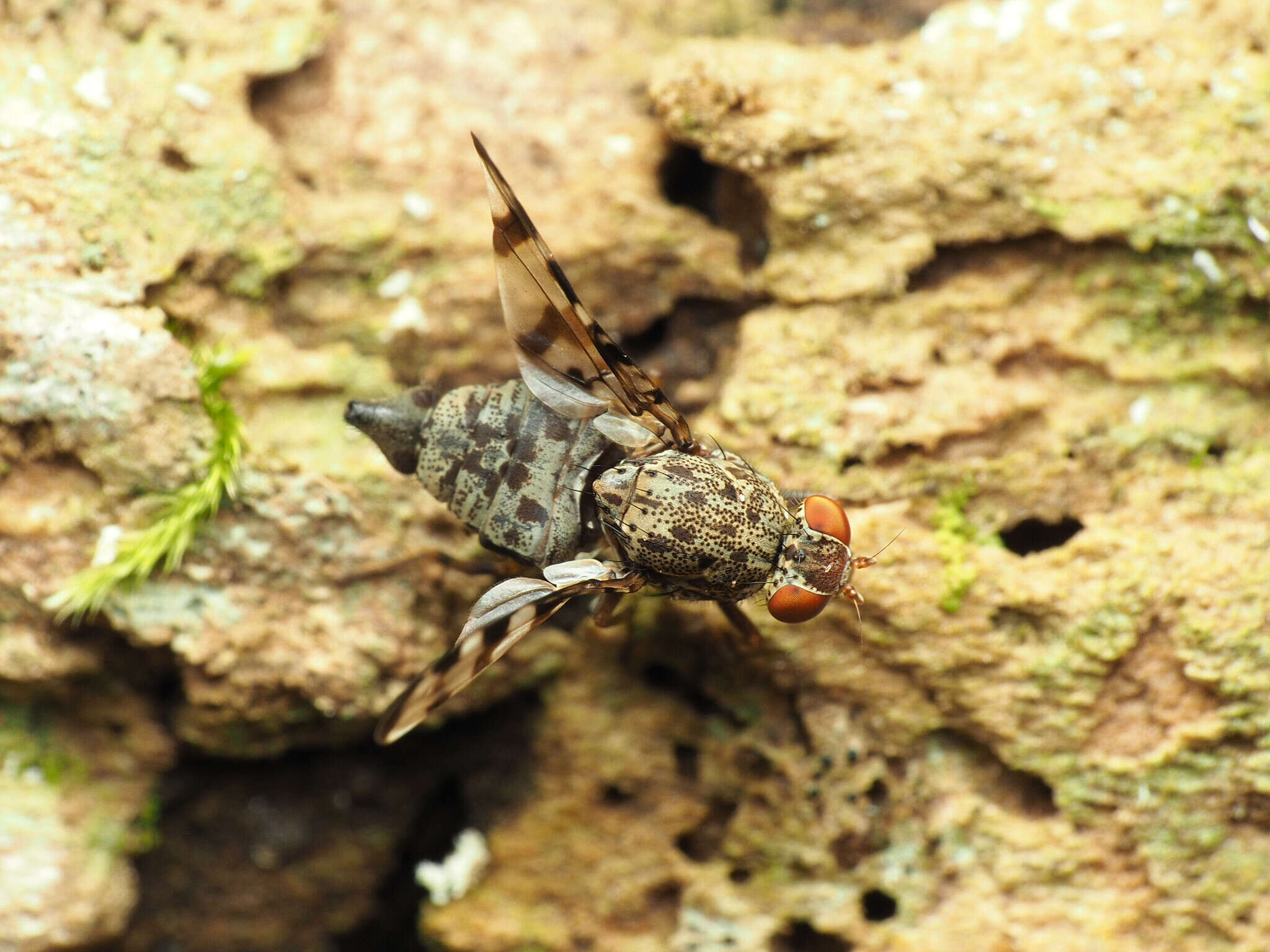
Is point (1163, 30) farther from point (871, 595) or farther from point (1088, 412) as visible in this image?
point (871, 595)

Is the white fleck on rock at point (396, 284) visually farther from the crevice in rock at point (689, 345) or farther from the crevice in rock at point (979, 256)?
the crevice in rock at point (979, 256)

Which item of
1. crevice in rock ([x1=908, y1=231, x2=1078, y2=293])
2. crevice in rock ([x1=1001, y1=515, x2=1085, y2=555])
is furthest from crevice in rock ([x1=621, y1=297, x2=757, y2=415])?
crevice in rock ([x1=1001, y1=515, x2=1085, y2=555])

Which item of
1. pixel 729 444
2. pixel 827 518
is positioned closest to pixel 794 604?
pixel 827 518

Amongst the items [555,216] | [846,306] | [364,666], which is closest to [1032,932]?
[846,306]

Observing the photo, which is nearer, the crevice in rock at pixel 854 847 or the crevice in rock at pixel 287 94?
the crevice in rock at pixel 854 847

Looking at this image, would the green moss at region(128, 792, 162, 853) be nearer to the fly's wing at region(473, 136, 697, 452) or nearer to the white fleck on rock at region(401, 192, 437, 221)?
the fly's wing at region(473, 136, 697, 452)

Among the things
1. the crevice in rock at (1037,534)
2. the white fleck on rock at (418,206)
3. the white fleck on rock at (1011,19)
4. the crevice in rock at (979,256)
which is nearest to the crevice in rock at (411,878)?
the white fleck on rock at (418,206)

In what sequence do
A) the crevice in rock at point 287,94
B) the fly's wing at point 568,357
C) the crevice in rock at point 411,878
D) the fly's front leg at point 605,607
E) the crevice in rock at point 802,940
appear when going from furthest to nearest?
the crevice in rock at point 411,878
the crevice in rock at point 287,94
the crevice in rock at point 802,940
the fly's front leg at point 605,607
the fly's wing at point 568,357
